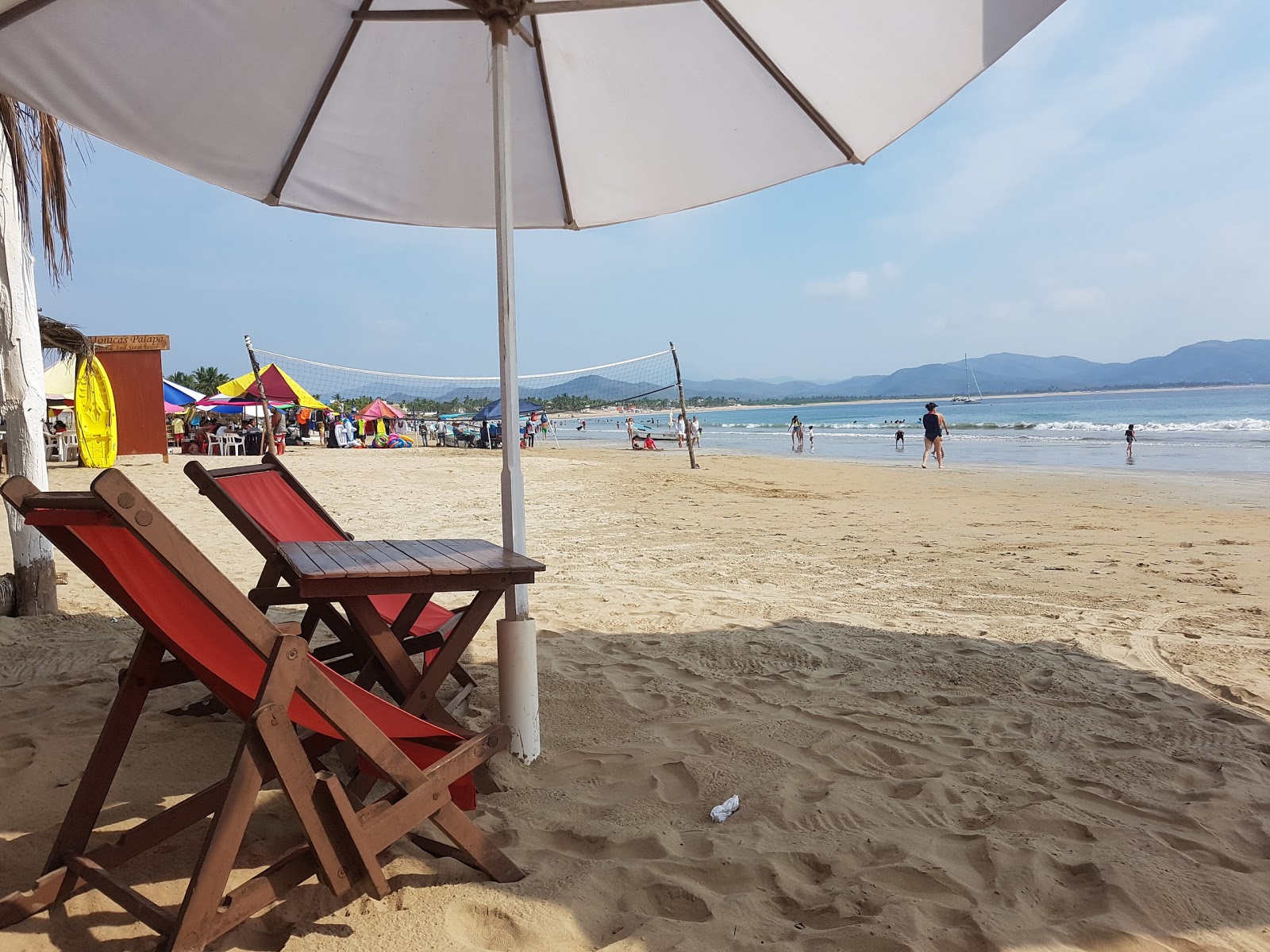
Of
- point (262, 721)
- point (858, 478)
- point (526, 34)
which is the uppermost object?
point (526, 34)

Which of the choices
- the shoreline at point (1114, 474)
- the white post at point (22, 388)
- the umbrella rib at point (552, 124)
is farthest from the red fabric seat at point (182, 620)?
the shoreline at point (1114, 474)

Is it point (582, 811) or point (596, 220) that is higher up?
point (596, 220)

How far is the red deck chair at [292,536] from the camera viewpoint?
2.28m

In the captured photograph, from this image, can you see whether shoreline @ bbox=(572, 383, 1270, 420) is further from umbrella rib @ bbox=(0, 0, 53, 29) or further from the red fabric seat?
the red fabric seat

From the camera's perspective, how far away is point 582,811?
2.14m

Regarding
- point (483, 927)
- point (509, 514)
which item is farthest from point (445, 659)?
point (483, 927)

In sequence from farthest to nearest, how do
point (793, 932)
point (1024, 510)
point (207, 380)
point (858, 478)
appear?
1. point (207, 380)
2. point (858, 478)
3. point (1024, 510)
4. point (793, 932)

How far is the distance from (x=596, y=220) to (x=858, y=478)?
11924 mm

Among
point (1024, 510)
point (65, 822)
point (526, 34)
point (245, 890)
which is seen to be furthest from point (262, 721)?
point (1024, 510)

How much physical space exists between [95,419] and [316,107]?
1298 cm

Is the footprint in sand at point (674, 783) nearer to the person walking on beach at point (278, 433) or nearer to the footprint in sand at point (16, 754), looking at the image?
the footprint in sand at point (16, 754)

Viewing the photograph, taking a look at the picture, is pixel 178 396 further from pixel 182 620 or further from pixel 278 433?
pixel 182 620

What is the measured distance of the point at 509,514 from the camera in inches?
98.3

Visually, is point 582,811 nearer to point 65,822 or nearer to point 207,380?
point 65,822
